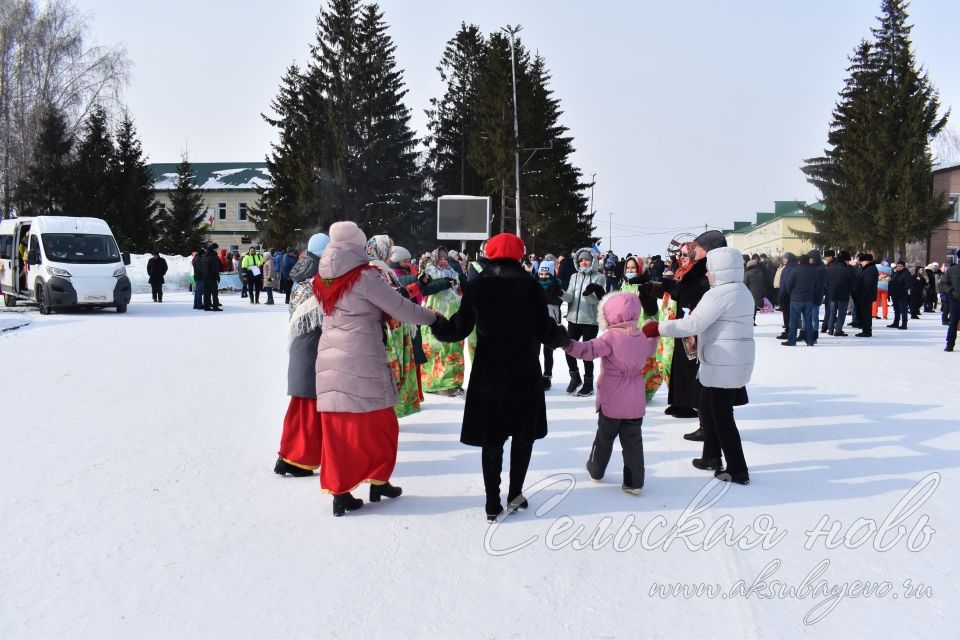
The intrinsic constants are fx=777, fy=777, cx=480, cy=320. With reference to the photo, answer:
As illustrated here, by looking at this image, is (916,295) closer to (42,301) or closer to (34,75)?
(42,301)

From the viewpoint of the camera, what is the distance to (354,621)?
320 centimetres

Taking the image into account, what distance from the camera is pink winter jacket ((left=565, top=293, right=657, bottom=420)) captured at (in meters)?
4.96

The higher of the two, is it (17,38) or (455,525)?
(17,38)

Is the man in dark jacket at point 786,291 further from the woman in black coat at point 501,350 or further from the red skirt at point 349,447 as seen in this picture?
the red skirt at point 349,447

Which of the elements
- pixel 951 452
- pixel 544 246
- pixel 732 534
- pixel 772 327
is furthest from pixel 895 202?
pixel 732 534

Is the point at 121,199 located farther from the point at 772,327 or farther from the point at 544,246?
the point at 772,327

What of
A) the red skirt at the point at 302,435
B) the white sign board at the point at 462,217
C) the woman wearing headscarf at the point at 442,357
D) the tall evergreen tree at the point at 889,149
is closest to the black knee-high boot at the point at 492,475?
the red skirt at the point at 302,435

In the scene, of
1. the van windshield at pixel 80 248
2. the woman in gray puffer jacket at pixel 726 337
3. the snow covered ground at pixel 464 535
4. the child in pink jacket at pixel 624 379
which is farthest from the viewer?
the van windshield at pixel 80 248

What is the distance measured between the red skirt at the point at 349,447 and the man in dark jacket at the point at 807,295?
11.5 meters

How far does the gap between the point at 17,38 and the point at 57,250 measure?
24.7 metres

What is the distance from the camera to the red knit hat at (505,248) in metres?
4.43

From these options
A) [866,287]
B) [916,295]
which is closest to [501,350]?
[866,287]

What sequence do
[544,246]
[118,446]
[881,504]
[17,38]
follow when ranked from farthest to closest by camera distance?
[544,246], [17,38], [118,446], [881,504]

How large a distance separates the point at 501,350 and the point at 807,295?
37.2 ft
